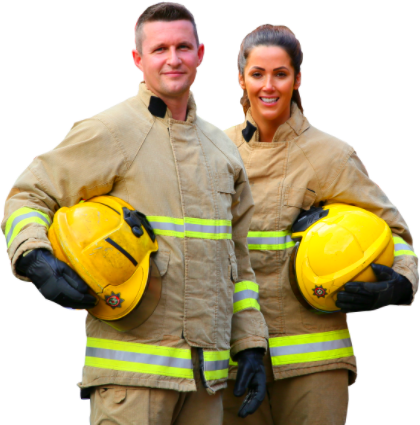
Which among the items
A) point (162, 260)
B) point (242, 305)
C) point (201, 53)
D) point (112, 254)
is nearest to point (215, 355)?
point (242, 305)

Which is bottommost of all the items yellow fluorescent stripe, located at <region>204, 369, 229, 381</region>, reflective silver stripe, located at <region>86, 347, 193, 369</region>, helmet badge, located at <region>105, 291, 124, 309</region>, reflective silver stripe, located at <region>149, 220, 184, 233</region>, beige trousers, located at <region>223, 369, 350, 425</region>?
beige trousers, located at <region>223, 369, 350, 425</region>

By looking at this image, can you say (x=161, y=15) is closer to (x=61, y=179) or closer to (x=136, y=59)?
(x=136, y=59)

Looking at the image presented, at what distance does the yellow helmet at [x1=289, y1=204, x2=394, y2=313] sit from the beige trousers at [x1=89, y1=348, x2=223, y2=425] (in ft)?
3.85

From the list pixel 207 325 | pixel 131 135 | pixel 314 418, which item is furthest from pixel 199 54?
pixel 314 418

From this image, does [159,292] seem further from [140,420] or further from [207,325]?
[140,420]

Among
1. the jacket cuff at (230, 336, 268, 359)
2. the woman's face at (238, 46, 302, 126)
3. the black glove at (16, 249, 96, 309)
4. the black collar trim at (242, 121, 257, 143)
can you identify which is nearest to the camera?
the black glove at (16, 249, 96, 309)

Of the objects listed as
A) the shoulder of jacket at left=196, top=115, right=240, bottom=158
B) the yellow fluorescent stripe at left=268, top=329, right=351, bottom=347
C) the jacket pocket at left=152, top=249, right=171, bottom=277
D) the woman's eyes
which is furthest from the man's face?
the yellow fluorescent stripe at left=268, top=329, right=351, bottom=347

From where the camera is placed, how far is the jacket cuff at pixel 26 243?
12.7 feet

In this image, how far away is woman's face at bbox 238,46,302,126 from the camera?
562 centimetres

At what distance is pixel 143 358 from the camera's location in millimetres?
4145

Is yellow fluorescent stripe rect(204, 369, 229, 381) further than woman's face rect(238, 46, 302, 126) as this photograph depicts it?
No

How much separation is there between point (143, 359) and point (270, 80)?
7.58ft

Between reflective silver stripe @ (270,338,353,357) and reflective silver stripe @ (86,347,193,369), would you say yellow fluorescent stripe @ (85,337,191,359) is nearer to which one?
reflective silver stripe @ (86,347,193,369)

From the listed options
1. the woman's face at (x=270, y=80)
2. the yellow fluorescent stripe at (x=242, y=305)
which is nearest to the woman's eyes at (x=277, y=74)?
the woman's face at (x=270, y=80)
